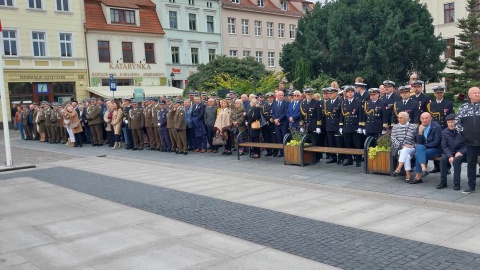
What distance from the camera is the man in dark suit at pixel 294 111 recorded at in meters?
13.5

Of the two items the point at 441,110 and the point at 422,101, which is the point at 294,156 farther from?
the point at 441,110

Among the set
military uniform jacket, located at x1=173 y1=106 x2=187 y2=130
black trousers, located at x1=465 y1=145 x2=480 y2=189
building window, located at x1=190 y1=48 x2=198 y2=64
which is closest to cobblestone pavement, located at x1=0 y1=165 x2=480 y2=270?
black trousers, located at x1=465 y1=145 x2=480 y2=189

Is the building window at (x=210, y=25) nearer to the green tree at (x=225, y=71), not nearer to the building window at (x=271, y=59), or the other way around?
the building window at (x=271, y=59)

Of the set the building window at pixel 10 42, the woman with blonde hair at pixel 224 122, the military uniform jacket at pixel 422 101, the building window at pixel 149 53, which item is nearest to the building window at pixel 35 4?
the building window at pixel 10 42

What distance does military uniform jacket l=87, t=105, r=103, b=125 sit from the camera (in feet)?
67.1

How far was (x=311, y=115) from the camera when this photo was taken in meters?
12.9

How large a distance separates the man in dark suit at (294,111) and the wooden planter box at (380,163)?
10.7 ft

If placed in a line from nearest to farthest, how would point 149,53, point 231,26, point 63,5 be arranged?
point 63,5, point 149,53, point 231,26

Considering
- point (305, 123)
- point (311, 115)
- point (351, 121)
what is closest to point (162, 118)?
point (305, 123)

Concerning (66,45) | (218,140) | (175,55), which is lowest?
(218,140)

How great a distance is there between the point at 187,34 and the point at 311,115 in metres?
36.1

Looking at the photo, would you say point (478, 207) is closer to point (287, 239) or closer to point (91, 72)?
point (287, 239)

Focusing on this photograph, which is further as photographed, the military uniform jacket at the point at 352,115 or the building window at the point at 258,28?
the building window at the point at 258,28

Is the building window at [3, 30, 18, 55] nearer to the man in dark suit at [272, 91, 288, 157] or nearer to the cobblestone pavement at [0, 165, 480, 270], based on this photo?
the man in dark suit at [272, 91, 288, 157]
